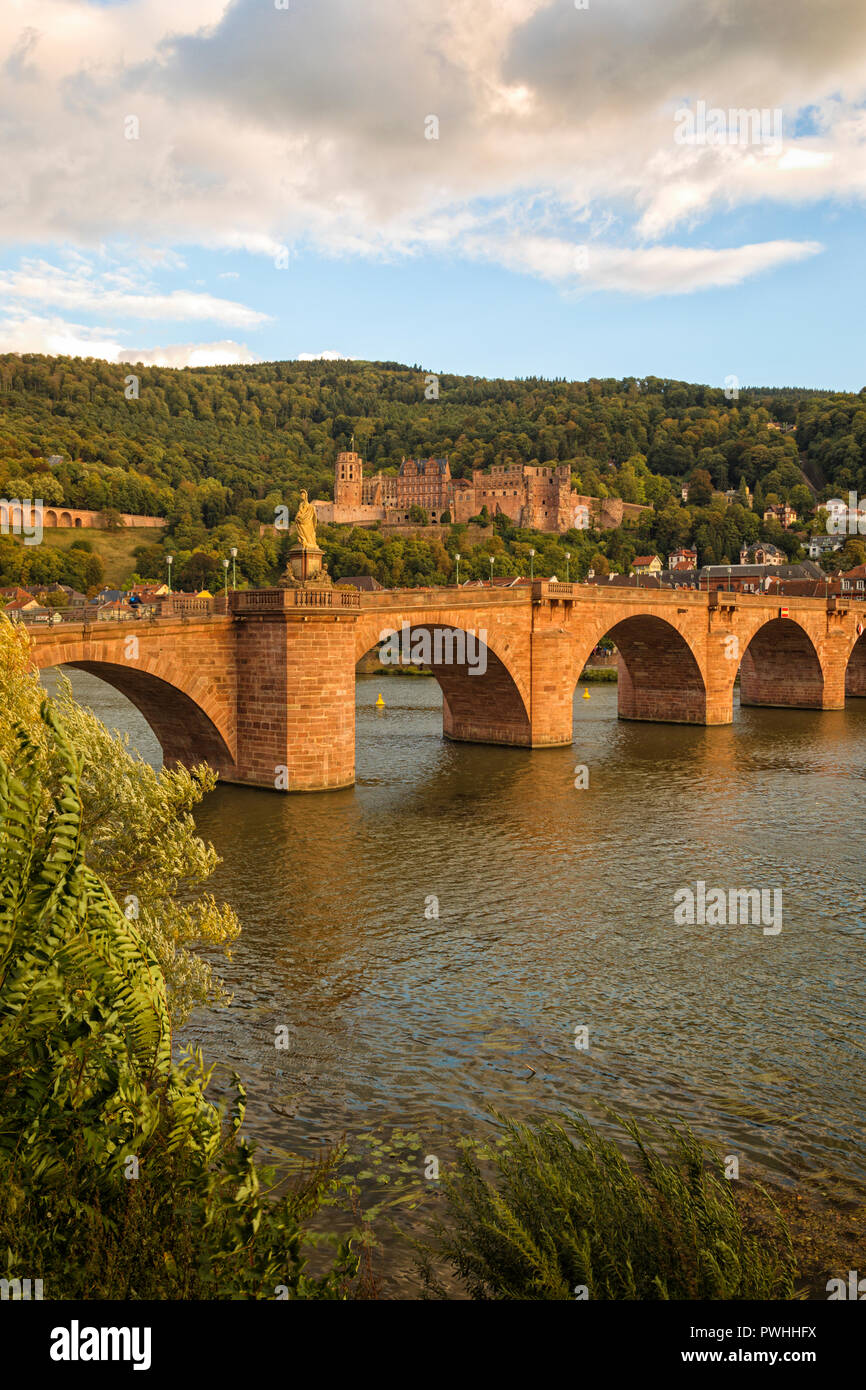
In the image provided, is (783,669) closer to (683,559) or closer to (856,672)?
(856,672)

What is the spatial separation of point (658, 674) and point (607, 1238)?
48165 millimetres

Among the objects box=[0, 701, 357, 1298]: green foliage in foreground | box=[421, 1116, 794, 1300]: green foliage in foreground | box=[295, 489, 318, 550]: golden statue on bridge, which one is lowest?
box=[421, 1116, 794, 1300]: green foliage in foreground

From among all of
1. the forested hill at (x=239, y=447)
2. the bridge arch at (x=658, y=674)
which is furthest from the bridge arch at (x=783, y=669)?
the forested hill at (x=239, y=447)

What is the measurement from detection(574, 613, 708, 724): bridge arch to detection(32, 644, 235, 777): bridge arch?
24104 mm

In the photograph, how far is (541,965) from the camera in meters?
17.7

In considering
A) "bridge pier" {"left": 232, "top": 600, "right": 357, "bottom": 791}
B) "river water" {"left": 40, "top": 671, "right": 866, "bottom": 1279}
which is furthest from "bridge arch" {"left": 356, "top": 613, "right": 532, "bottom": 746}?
"river water" {"left": 40, "top": 671, "right": 866, "bottom": 1279}

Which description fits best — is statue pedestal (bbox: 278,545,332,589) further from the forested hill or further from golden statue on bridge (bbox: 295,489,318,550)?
the forested hill

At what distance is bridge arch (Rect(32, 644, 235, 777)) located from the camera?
29.9 m

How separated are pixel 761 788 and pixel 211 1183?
101 ft

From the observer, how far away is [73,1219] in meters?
6.66

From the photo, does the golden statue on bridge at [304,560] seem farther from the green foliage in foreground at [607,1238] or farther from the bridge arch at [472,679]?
the green foliage in foreground at [607,1238]

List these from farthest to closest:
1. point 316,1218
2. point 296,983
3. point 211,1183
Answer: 1. point 296,983
2. point 316,1218
3. point 211,1183

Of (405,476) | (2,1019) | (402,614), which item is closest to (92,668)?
(402,614)
